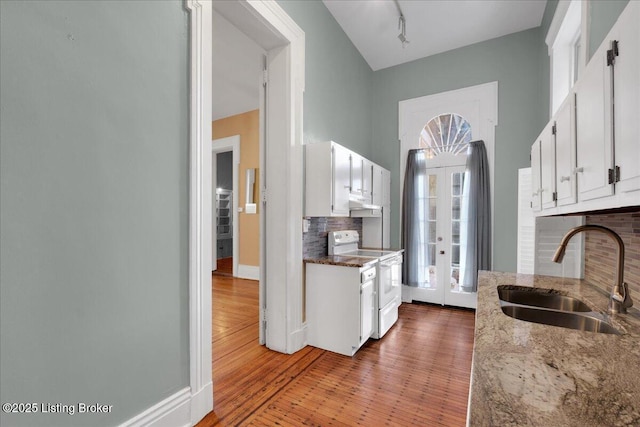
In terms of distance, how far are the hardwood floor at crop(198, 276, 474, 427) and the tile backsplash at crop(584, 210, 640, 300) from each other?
1.14 metres

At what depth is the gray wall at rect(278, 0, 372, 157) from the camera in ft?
9.68

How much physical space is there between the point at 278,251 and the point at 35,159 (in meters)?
1.79

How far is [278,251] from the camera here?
8.75ft

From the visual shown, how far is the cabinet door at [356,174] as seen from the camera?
3.21 meters

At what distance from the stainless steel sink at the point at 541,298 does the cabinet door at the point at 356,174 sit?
1774mm

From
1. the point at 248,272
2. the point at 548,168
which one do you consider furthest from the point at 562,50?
the point at 248,272

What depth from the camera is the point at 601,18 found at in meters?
1.69

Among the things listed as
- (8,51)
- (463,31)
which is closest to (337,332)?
(8,51)

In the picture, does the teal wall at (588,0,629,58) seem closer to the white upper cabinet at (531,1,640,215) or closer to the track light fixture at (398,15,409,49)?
the white upper cabinet at (531,1,640,215)

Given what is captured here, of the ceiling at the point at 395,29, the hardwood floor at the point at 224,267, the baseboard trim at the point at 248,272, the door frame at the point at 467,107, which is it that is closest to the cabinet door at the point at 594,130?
the ceiling at the point at 395,29

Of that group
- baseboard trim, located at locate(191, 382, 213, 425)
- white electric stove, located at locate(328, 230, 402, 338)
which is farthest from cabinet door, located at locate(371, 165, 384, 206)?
baseboard trim, located at locate(191, 382, 213, 425)

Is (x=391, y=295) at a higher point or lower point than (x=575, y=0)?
lower

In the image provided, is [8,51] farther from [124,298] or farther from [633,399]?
[633,399]

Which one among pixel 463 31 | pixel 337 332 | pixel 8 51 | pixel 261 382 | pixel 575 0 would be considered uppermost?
pixel 463 31
